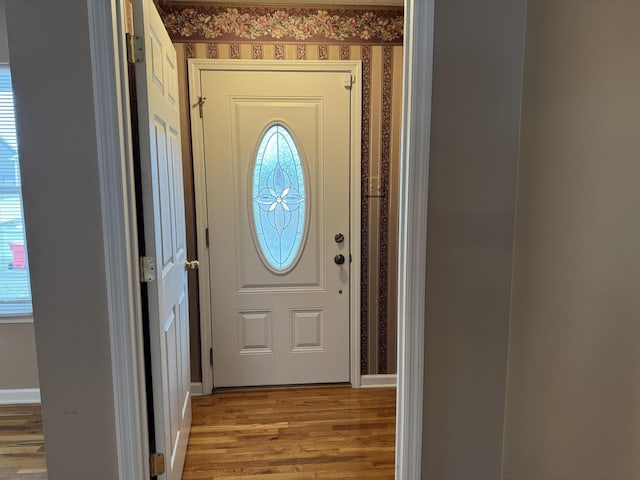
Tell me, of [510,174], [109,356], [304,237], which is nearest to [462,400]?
[510,174]

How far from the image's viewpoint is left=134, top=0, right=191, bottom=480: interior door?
140 cm

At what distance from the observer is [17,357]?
97.3 inches

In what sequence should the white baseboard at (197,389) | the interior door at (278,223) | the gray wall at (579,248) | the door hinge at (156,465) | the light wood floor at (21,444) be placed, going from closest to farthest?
the gray wall at (579,248) → the door hinge at (156,465) → the light wood floor at (21,444) → the interior door at (278,223) → the white baseboard at (197,389)

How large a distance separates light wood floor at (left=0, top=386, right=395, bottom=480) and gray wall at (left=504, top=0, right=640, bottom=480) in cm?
91

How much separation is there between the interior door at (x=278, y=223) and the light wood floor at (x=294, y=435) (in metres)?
0.19

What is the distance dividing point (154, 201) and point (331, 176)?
4.36 feet

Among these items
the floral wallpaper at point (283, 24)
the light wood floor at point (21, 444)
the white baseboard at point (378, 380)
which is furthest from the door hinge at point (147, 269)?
the white baseboard at point (378, 380)

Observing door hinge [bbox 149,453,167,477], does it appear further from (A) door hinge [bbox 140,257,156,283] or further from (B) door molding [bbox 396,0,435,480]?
(B) door molding [bbox 396,0,435,480]

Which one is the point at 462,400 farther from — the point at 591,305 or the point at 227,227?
the point at 227,227

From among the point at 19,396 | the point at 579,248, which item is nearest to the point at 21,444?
the point at 19,396

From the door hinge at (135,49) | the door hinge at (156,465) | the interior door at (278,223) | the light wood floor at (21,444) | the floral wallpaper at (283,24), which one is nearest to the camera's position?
the door hinge at (135,49)

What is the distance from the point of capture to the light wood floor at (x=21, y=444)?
1.90m

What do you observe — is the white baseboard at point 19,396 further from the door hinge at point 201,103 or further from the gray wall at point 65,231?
the door hinge at point 201,103

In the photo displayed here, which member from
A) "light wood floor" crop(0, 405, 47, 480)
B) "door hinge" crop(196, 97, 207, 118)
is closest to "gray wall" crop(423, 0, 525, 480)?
"door hinge" crop(196, 97, 207, 118)
